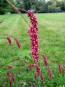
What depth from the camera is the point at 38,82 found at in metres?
4.34

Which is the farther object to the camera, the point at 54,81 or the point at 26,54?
the point at 54,81

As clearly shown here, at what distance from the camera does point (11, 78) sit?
11.7 feet

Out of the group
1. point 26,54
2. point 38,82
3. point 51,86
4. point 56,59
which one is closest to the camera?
point 26,54

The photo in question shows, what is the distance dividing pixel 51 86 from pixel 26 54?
105 inches

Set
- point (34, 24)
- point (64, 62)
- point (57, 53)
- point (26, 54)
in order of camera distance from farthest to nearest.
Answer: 1. point (57, 53)
2. point (64, 62)
3. point (26, 54)
4. point (34, 24)

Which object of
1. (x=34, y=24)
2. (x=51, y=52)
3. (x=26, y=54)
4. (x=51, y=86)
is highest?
(x=34, y=24)

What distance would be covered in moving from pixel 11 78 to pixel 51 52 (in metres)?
4.91

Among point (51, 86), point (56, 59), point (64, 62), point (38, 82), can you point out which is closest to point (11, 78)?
point (38, 82)

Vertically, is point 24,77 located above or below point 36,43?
below

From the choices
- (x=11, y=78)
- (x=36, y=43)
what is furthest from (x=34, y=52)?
(x=11, y=78)

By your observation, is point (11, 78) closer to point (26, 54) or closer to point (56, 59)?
point (26, 54)

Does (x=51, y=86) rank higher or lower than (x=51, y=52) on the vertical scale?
higher

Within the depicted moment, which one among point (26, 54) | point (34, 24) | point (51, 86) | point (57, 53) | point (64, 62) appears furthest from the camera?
point (57, 53)

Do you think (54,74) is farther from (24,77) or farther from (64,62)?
(64,62)
